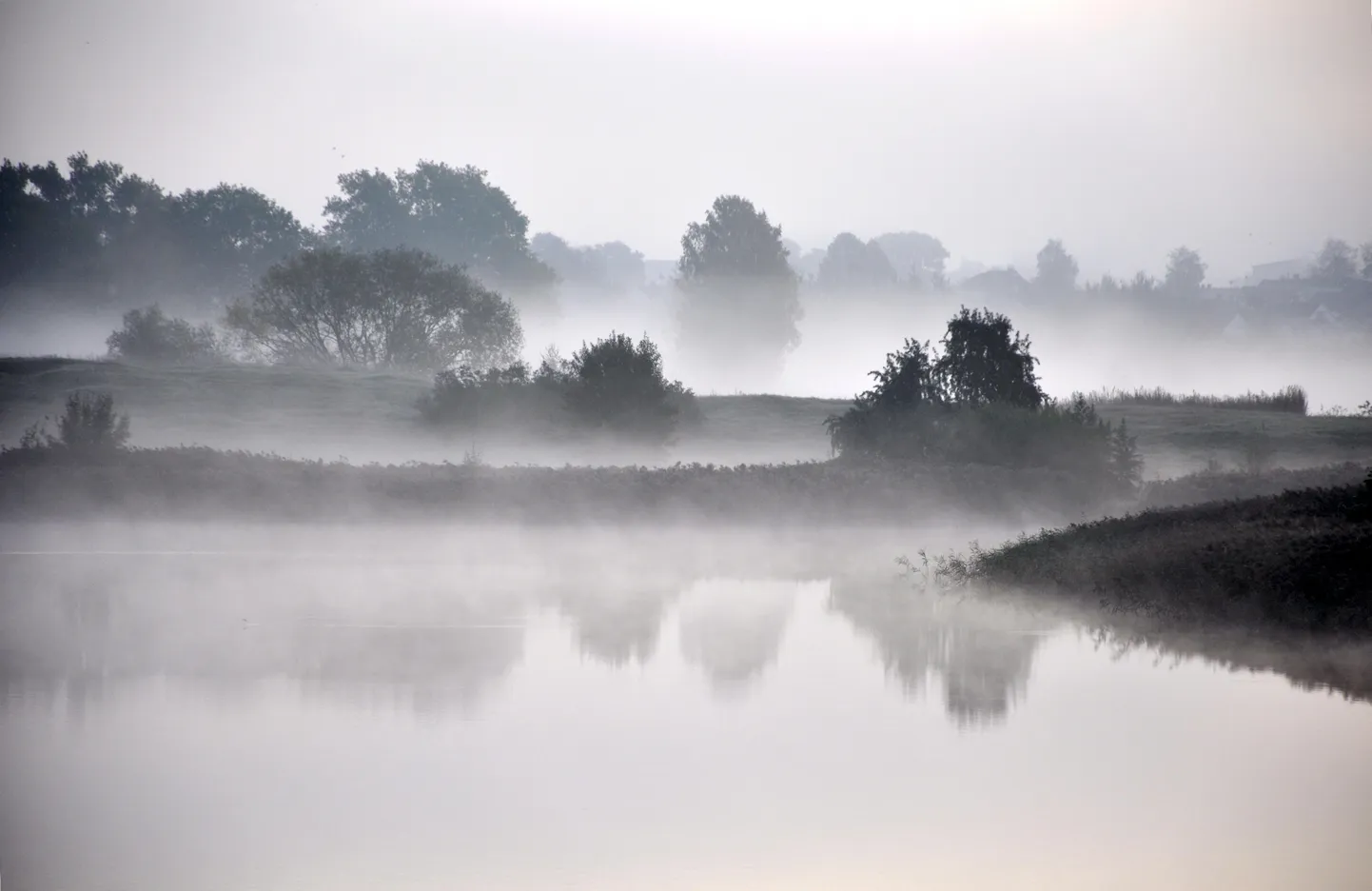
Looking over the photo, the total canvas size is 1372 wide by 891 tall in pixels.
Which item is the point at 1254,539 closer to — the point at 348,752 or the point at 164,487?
the point at 348,752

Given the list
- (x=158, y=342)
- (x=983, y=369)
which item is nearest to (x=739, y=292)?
(x=158, y=342)

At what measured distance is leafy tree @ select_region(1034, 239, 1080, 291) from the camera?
13925 centimetres

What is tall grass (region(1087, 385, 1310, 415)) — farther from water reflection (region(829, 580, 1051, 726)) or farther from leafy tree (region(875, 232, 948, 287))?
leafy tree (region(875, 232, 948, 287))

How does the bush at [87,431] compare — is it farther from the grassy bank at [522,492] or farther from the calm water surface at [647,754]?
the calm water surface at [647,754]

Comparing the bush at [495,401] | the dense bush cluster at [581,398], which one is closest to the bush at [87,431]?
the bush at [495,401]

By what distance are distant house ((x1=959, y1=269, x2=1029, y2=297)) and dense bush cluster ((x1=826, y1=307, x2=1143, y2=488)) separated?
106 metres

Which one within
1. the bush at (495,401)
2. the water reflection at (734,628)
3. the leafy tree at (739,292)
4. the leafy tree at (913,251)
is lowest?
the water reflection at (734,628)

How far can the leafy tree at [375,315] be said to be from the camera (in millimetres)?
62062

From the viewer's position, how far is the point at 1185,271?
138625 millimetres

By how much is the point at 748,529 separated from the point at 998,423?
6.83m

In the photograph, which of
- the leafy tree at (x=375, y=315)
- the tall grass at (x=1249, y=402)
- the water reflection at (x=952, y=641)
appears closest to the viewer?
the water reflection at (x=952, y=641)

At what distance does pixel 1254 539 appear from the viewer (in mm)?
16312

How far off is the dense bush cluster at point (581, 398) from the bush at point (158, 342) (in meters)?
21.7

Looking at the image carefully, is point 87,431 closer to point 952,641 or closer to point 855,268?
point 952,641
